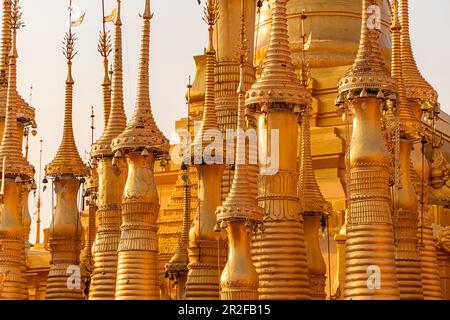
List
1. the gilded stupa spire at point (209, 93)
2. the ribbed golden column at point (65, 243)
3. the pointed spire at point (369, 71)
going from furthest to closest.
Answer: the ribbed golden column at point (65, 243) → the gilded stupa spire at point (209, 93) → the pointed spire at point (369, 71)

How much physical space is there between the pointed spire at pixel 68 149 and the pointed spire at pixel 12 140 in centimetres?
153

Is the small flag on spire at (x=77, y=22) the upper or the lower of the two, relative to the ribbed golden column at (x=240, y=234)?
upper

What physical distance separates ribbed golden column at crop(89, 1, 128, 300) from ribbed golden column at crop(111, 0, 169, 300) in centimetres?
152

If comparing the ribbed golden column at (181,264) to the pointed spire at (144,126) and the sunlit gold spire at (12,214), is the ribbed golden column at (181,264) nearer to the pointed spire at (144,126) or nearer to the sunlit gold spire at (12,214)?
the sunlit gold spire at (12,214)

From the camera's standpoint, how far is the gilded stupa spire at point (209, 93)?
3344 centimetres

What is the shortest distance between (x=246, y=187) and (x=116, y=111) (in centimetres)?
687

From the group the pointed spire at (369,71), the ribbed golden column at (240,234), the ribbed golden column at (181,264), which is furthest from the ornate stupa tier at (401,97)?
the ribbed golden column at (181,264)

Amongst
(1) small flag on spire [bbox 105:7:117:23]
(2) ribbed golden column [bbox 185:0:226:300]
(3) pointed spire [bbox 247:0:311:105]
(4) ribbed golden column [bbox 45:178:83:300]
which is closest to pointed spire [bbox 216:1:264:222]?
(3) pointed spire [bbox 247:0:311:105]

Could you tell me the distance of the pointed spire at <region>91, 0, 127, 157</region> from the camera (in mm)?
34469

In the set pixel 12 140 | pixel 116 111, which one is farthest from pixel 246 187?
pixel 12 140

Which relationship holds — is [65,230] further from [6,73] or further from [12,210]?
[6,73]

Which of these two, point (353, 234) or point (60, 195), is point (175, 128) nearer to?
point (60, 195)

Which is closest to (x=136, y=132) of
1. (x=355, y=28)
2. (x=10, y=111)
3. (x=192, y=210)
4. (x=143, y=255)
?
(x=143, y=255)

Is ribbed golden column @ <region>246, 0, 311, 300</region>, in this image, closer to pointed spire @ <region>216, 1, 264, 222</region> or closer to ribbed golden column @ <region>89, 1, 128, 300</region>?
pointed spire @ <region>216, 1, 264, 222</region>
